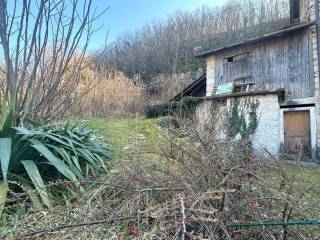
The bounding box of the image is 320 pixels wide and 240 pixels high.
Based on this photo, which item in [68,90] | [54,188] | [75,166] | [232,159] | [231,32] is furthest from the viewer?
[231,32]

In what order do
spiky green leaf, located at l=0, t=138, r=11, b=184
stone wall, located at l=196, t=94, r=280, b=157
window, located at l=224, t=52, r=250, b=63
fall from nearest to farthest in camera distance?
spiky green leaf, located at l=0, t=138, r=11, b=184 < stone wall, located at l=196, t=94, r=280, b=157 < window, located at l=224, t=52, r=250, b=63

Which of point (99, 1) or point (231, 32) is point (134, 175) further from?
point (231, 32)

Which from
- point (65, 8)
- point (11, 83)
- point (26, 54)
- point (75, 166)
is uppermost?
point (65, 8)

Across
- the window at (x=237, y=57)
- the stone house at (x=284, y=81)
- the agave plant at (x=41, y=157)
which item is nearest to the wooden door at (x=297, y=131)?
the stone house at (x=284, y=81)

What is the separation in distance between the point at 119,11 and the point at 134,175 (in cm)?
336

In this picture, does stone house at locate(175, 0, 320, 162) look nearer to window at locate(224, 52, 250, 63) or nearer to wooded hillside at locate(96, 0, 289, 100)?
window at locate(224, 52, 250, 63)

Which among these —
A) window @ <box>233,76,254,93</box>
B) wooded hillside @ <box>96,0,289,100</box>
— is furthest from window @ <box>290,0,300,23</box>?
wooded hillside @ <box>96,0,289,100</box>

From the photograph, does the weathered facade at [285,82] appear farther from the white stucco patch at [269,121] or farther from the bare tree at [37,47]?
the bare tree at [37,47]

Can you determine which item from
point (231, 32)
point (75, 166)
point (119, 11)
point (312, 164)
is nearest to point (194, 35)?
point (231, 32)

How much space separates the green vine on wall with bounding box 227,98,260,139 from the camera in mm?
12547

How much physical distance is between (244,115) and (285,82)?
2112 mm

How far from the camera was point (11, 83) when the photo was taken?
13.0ft

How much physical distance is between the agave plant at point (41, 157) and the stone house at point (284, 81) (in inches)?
307

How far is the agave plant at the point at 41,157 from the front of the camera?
9.62 ft
